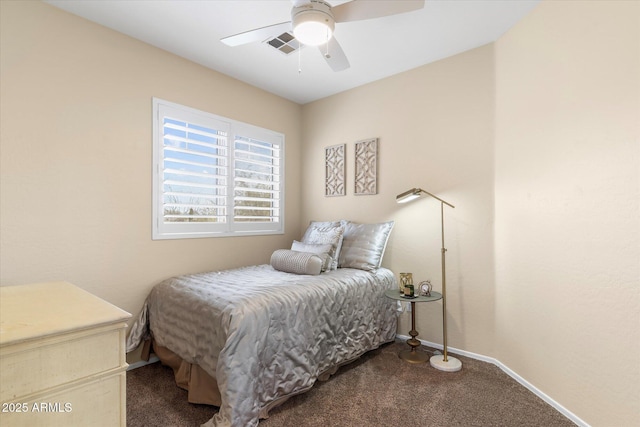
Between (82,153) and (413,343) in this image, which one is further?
(413,343)

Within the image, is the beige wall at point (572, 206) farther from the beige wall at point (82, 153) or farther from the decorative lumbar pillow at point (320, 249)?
the beige wall at point (82, 153)

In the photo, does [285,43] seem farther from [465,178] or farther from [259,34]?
[465,178]

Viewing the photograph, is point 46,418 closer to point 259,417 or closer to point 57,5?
point 259,417

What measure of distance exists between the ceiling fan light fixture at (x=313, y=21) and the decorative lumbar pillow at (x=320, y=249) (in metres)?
1.73

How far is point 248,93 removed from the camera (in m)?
3.41

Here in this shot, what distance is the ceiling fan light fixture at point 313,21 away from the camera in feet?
5.46

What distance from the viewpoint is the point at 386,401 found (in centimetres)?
204

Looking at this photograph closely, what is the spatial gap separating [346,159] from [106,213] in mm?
Answer: 2381

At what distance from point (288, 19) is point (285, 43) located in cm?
30

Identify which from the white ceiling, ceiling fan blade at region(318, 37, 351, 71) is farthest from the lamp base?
the white ceiling

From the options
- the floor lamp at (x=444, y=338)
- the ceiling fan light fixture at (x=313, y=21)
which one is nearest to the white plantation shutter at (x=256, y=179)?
the floor lamp at (x=444, y=338)

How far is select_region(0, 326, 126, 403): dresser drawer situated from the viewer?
95cm

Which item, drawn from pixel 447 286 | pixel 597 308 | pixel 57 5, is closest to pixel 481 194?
pixel 447 286

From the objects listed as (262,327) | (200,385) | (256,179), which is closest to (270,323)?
(262,327)
